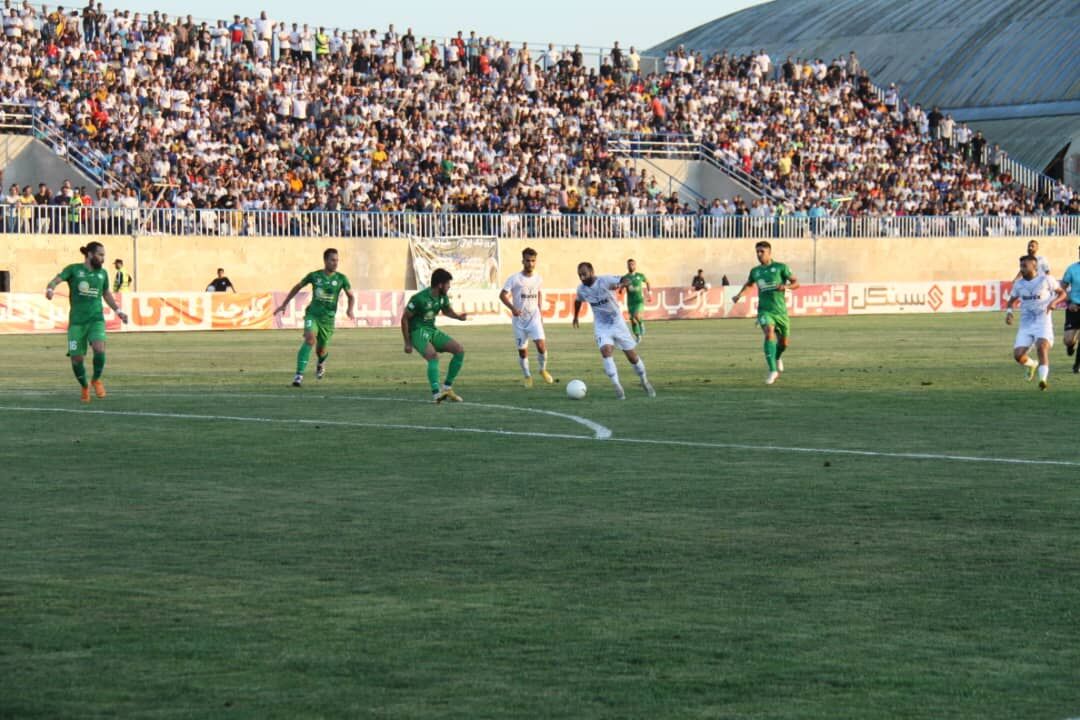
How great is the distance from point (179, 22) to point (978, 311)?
1063 inches

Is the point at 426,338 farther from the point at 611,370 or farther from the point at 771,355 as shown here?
the point at 771,355

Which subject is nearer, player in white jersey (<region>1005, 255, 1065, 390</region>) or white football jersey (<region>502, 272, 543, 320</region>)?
player in white jersey (<region>1005, 255, 1065, 390</region>)

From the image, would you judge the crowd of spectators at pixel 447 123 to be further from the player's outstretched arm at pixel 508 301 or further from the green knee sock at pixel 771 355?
the green knee sock at pixel 771 355

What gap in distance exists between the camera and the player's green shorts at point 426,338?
21.1 m

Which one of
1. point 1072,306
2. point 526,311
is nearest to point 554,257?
point 526,311

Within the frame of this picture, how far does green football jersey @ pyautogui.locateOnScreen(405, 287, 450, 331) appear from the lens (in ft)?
68.6

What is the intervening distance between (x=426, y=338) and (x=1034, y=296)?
8.00 metres

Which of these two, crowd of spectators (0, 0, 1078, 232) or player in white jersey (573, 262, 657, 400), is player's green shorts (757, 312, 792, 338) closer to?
player in white jersey (573, 262, 657, 400)

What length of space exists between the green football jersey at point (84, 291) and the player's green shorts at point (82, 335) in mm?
59

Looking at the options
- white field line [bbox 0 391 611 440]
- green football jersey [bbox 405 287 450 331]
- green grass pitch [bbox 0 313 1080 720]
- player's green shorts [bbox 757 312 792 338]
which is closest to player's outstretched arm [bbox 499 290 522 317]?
white field line [bbox 0 391 611 440]

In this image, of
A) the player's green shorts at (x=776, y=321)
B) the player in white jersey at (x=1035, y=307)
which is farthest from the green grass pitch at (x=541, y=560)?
the player's green shorts at (x=776, y=321)

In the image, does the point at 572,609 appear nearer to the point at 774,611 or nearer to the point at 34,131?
the point at 774,611

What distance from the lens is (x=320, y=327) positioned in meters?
25.5

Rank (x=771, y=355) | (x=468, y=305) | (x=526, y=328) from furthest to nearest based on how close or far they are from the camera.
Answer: (x=468, y=305) → (x=526, y=328) → (x=771, y=355)
